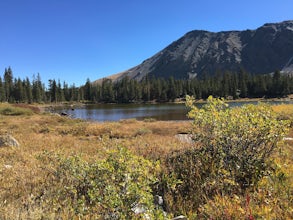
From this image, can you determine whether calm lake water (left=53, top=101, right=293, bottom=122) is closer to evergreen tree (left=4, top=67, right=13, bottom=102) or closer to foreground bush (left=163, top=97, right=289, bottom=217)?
foreground bush (left=163, top=97, right=289, bottom=217)

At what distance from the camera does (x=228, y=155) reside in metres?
5.80

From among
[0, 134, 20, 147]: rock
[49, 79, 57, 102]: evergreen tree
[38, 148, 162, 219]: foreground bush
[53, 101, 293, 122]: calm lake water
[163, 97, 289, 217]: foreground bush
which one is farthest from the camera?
[49, 79, 57, 102]: evergreen tree

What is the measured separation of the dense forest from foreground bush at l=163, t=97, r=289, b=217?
95071mm

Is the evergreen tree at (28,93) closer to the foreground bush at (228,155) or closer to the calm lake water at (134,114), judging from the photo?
the calm lake water at (134,114)

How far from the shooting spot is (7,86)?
3996 inches

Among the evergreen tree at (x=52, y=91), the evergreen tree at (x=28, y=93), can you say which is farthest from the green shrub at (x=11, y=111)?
the evergreen tree at (x=52, y=91)

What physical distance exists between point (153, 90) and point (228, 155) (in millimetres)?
118541

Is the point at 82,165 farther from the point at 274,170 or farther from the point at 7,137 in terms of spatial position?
the point at 7,137

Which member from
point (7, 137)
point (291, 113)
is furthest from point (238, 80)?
point (7, 137)

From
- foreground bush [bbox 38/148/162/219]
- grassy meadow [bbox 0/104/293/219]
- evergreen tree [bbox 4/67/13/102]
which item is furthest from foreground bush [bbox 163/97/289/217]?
evergreen tree [bbox 4/67/13/102]

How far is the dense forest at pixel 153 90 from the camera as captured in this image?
104 meters

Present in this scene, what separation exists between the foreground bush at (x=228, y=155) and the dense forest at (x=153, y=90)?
312ft

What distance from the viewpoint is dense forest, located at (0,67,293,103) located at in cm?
10394

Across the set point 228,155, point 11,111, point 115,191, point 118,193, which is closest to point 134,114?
point 11,111
